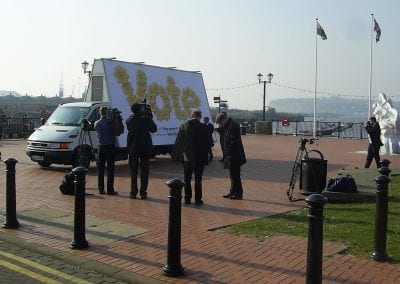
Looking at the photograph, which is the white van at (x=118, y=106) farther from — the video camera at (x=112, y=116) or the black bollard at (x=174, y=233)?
the black bollard at (x=174, y=233)

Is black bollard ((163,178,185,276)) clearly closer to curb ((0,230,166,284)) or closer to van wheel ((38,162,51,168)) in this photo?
curb ((0,230,166,284))

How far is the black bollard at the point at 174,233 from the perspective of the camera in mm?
5773

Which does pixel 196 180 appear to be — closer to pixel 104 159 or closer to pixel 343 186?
pixel 104 159

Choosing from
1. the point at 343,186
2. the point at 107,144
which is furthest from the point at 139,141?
the point at 343,186

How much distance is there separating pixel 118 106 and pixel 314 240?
42.2ft

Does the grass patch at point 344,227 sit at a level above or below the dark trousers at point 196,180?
below

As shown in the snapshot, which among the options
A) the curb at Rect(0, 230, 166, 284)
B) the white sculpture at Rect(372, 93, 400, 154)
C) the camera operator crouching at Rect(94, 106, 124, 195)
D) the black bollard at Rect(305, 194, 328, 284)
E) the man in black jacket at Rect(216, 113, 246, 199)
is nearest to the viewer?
the black bollard at Rect(305, 194, 328, 284)

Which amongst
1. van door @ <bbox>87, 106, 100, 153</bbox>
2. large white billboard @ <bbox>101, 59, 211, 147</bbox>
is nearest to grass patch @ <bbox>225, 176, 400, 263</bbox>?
van door @ <bbox>87, 106, 100, 153</bbox>

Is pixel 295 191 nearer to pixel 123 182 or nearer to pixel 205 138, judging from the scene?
pixel 205 138

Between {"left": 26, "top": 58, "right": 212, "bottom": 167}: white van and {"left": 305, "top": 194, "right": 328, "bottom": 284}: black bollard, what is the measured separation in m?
8.98

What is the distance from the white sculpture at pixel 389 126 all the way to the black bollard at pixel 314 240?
19.3m

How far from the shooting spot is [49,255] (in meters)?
6.66

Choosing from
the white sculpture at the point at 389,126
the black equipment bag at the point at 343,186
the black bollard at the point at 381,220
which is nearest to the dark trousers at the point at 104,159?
the black equipment bag at the point at 343,186

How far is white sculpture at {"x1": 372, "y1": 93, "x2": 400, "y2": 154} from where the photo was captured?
23.0m
